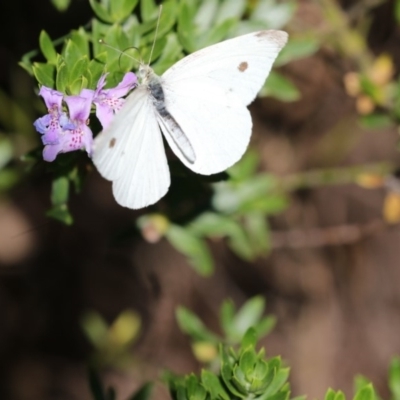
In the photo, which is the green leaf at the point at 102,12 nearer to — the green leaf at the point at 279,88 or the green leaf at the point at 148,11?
the green leaf at the point at 148,11

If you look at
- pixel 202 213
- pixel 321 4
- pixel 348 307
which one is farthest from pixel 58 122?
pixel 348 307

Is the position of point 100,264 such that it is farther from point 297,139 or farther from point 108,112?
point 108,112

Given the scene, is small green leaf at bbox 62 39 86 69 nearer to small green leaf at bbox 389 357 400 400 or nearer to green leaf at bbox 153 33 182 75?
green leaf at bbox 153 33 182 75

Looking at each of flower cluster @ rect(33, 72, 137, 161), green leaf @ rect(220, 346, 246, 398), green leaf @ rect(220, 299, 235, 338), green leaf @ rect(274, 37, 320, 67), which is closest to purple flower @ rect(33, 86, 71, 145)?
flower cluster @ rect(33, 72, 137, 161)

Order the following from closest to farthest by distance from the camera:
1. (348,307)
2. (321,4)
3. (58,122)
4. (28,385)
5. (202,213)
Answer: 1. (58,122)
2. (202,213)
3. (321,4)
4. (28,385)
5. (348,307)

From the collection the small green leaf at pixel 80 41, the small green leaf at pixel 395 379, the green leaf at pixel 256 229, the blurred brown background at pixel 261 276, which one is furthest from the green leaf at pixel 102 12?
the blurred brown background at pixel 261 276
